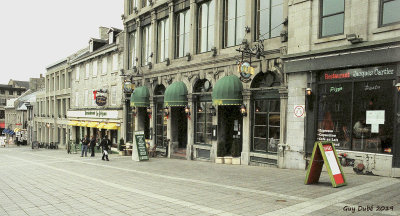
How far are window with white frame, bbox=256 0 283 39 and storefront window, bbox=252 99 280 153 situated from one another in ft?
11.2

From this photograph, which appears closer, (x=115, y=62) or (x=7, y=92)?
(x=115, y=62)

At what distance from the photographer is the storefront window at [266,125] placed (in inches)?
591

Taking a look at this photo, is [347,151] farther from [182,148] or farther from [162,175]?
[182,148]

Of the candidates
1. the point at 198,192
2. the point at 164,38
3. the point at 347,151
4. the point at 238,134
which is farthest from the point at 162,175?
the point at 164,38

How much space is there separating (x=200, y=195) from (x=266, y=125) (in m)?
7.39

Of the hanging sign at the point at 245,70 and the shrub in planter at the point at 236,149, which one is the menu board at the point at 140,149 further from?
the hanging sign at the point at 245,70

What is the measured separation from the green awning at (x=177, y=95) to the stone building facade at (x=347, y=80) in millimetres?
8054

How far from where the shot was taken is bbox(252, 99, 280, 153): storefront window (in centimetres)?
1502

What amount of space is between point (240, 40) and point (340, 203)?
1116 cm

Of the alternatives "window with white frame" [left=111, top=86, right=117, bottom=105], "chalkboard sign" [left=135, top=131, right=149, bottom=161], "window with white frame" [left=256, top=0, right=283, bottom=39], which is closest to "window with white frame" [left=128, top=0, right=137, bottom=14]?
"window with white frame" [left=111, top=86, right=117, bottom=105]

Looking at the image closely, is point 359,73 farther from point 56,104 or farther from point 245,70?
point 56,104

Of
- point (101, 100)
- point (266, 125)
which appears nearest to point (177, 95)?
point (266, 125)

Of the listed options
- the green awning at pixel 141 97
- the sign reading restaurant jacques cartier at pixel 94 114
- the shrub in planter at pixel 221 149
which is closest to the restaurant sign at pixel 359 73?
the shrub in planter at pixel 221 149

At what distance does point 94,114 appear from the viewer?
33.1m
